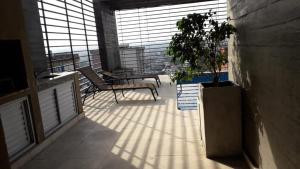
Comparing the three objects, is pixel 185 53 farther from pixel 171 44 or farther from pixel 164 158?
pixel 164 158

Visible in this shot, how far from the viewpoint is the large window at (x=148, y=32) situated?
9.76 m

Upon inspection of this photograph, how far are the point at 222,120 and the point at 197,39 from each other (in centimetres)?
95

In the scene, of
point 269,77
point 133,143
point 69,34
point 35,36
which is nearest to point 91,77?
point 69,34

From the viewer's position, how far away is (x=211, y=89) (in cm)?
285

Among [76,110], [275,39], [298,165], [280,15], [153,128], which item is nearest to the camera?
[298,165]

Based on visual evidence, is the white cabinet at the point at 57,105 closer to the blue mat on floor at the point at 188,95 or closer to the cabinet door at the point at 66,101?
the cabinet door at the point at 66,101

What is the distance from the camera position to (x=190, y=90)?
730 centimetres

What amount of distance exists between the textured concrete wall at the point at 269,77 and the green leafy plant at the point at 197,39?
22 cm

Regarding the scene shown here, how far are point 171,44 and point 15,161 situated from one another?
2.31 m

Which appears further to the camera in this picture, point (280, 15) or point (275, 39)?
point (275, 39)

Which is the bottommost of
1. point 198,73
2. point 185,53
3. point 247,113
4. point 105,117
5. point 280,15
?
point 105,117

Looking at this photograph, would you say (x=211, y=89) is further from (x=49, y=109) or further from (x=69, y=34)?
(x=69, y=34)

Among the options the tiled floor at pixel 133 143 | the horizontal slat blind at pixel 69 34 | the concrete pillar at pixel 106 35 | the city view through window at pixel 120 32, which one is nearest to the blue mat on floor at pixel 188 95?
the tiled floor at pixel 133 143

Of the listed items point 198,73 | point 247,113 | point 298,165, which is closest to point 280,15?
point 298,165
